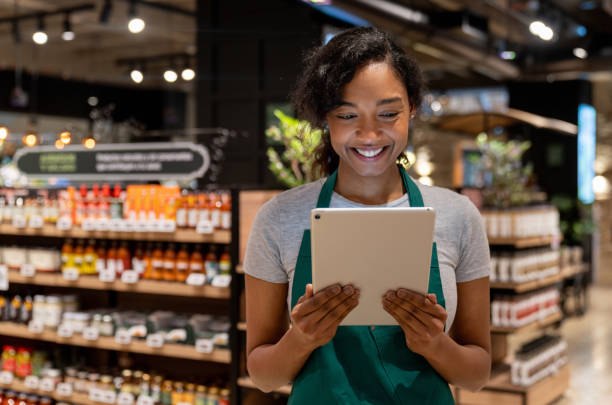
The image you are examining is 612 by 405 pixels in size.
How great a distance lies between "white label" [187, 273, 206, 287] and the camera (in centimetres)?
389

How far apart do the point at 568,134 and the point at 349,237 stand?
39.5 ft

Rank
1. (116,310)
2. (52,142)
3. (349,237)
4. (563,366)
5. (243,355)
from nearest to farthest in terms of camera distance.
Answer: (349,237) < (243,355) < (116,310) < (52,142) < (563,366)

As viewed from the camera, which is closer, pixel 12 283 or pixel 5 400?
pixel 5 400

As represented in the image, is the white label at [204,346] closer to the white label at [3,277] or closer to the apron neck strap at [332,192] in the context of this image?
the white label at [3,277]

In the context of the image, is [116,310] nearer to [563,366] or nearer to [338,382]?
[338,382]

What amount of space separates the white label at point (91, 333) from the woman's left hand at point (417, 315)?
135 inches

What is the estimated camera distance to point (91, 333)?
4273mm

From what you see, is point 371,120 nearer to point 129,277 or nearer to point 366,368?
point 366,368

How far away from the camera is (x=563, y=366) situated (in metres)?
5.87

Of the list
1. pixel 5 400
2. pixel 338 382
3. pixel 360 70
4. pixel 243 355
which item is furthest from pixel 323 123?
pixel 5 400

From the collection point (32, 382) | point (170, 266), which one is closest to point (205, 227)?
point (170, 266)

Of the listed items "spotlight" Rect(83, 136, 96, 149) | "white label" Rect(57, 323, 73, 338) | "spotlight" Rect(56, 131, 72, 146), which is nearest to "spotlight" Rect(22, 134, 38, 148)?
"spotlight" Rect(56, 131, 72, 146)

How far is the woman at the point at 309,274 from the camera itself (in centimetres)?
132

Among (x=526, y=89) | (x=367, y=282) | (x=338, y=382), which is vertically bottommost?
(x=338, y=382)
